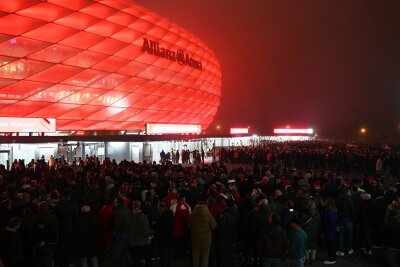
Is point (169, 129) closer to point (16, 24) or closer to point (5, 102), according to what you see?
point (5, 102)

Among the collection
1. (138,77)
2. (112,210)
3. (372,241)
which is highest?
(138,77)

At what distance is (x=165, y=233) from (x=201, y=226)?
0.88m

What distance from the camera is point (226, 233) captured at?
27.3 ft

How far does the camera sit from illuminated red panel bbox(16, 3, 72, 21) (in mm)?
28106

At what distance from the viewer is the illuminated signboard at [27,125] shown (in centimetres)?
2650

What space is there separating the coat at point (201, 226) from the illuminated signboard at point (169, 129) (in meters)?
32.5

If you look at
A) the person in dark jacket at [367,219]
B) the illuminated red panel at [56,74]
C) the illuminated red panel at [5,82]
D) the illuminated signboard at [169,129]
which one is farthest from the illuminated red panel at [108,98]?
the person in dark jacket at [367,219]

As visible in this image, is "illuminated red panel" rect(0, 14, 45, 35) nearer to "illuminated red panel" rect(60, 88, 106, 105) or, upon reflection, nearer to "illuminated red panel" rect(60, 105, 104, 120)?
"illuminated red panel" rect(60, 88, 106, 105)

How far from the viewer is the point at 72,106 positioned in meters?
33.4

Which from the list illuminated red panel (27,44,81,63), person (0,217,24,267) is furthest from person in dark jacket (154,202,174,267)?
illuminated red panel (27,44,81,63)

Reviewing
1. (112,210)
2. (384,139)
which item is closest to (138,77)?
→ (112,210)

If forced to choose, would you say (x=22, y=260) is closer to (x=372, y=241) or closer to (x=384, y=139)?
(x=372, y=241)

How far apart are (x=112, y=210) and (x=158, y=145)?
106 ft

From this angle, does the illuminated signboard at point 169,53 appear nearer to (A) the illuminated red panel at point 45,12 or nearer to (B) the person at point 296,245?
(A) the illuminated red panel at point 45,12
